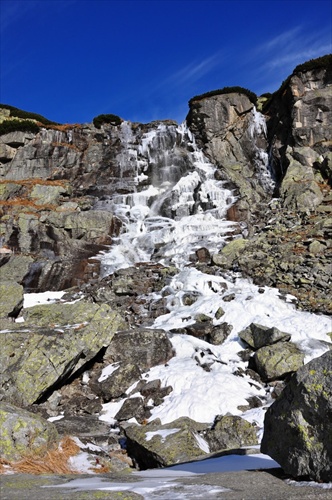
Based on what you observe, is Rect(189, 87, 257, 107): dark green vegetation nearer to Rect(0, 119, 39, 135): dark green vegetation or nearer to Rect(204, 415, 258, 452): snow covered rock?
Rect(0, 119, 39, 135): dark green vegetation

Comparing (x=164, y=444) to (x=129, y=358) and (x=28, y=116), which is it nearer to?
(x=129, y=358)

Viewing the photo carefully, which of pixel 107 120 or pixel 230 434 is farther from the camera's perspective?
pixel 107 120

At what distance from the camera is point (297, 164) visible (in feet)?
110

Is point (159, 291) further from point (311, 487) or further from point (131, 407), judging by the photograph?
point (311, 487)

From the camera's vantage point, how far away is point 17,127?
4303 centimetres

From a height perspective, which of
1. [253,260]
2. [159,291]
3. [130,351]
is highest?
[253,260]

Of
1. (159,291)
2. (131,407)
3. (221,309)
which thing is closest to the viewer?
(131,407)

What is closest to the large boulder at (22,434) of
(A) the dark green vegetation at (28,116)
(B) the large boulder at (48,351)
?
(B) the large boulder at (48,351)

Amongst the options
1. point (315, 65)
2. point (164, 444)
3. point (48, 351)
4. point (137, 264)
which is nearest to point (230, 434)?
point (164, 444)

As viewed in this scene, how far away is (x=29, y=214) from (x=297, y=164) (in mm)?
22895

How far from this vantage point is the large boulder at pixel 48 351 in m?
11.8

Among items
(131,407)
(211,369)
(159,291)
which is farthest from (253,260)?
(131,407)

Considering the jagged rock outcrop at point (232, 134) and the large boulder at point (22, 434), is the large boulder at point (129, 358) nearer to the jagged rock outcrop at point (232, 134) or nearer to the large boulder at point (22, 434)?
the large boulder at point (22, 434)

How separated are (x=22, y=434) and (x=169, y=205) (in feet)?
92.2
